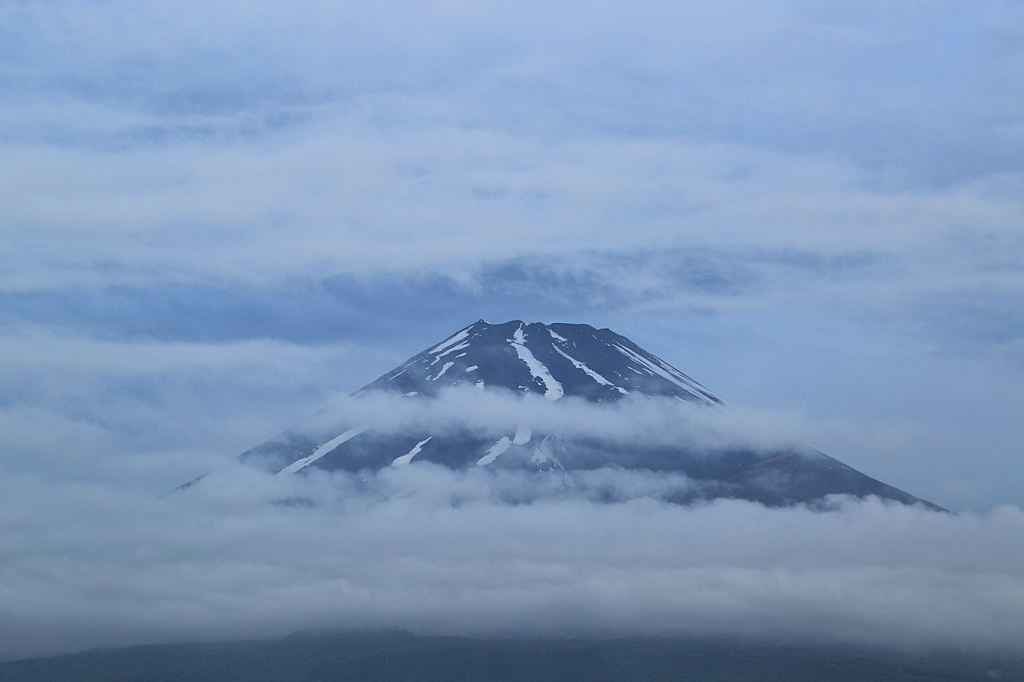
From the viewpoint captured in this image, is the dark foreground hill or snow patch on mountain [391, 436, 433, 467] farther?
snow patch on mountain [391, 436, 433, 467]

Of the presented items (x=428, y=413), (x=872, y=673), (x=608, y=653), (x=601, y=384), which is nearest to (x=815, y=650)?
(x=872, y=673)

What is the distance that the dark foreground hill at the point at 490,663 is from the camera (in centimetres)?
17675

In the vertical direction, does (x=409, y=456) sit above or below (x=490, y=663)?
above

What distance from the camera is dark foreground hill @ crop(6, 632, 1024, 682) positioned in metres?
177

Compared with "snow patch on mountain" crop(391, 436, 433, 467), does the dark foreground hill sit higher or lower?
lower

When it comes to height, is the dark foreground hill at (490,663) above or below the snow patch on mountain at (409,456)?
below

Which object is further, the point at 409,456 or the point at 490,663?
the point at 409,456

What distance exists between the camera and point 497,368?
19650 cm

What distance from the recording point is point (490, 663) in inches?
7151

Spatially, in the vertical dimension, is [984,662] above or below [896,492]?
below

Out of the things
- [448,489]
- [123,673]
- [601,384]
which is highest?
[601,384]

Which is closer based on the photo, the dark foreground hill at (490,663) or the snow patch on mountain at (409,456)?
the dark foreground hill at (490,663)

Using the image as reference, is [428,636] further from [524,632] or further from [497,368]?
[497,368]

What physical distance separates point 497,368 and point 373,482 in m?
21.4
